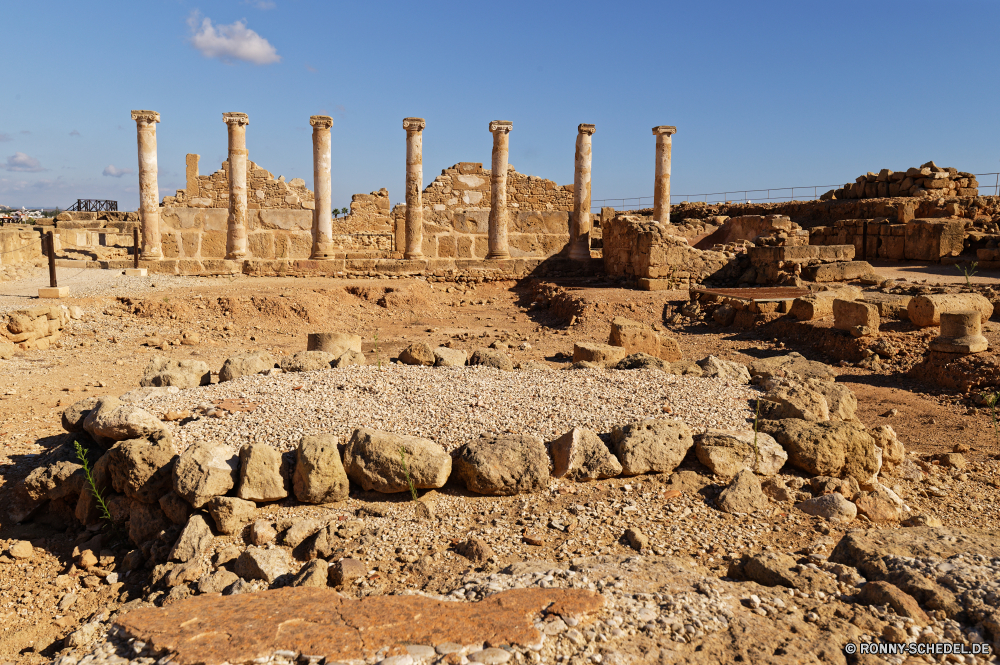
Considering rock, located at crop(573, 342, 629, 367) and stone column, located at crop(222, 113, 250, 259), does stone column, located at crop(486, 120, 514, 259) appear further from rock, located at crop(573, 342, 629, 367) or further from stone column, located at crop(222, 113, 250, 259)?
rock, located at crop(573, 342, 629, 367)

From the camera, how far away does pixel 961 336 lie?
32.5ft

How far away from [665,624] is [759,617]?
1.67 feet

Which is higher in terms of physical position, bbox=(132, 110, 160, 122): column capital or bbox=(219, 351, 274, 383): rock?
bbox=(132, 110, 160, 122): column capital

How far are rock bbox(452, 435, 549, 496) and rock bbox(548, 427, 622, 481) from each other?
158mm

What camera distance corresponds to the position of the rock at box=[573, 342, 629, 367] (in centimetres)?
867

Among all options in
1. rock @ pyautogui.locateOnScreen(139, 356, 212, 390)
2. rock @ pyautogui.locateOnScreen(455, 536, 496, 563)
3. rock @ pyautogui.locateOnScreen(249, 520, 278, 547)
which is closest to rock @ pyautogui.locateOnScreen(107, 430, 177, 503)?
rock @ pyautogui.locateOnScreen(249, 520, 278, 547)

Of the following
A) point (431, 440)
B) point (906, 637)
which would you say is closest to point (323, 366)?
point (431, 440)

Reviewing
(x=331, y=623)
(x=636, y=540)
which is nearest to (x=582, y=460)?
(x=636, y=540)

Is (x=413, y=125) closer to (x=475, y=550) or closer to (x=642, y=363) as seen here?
(x=642, y=363)

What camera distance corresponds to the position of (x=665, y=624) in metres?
3.38

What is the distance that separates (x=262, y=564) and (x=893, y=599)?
3.54 m

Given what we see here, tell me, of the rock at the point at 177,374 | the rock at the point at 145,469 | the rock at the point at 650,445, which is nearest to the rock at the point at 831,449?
the rock at the point at 650,445

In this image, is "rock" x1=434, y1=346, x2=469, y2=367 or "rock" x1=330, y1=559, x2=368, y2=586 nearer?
"rock" x1=330, y1=559, x2=368, y2=586

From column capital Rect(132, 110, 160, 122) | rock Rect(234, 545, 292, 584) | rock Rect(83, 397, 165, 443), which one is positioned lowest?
rock Rect(234, 545, 292, 584)
